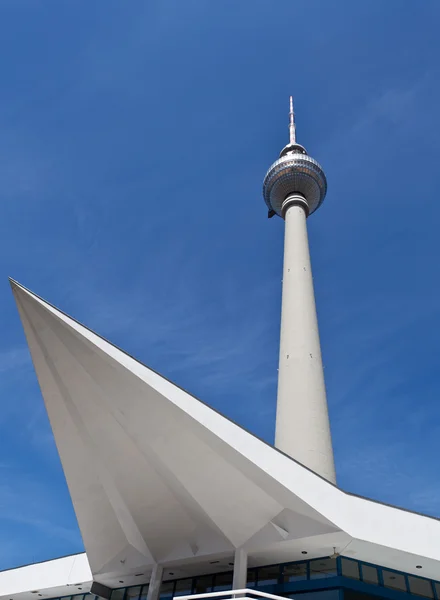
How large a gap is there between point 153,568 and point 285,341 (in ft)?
55.7

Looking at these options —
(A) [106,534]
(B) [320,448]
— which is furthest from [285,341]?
(A) [106,534]

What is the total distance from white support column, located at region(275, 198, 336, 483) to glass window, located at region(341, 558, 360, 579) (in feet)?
28.9

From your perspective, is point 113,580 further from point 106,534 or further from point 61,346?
point 61,346

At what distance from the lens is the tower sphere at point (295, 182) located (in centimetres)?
4447

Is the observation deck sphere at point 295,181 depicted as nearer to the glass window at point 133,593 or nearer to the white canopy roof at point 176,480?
the white canopy roof at point 176,480

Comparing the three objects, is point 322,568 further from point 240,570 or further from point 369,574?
point 240,570

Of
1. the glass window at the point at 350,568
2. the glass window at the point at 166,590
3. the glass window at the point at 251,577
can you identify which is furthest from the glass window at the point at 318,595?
the glass window at the point at 166,590

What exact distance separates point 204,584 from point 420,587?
7608 millimetres

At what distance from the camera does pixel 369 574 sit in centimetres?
1480

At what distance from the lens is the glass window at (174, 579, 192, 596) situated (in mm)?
17744

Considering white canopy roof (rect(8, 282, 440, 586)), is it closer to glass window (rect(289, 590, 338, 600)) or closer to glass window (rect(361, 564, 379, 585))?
glass window (rect(361, 564, 379, 585))

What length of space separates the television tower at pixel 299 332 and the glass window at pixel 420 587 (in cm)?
893

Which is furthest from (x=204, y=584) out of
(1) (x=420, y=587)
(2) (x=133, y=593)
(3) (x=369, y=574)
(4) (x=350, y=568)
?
(1) (x=420, y=587)

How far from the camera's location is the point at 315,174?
44844mm
